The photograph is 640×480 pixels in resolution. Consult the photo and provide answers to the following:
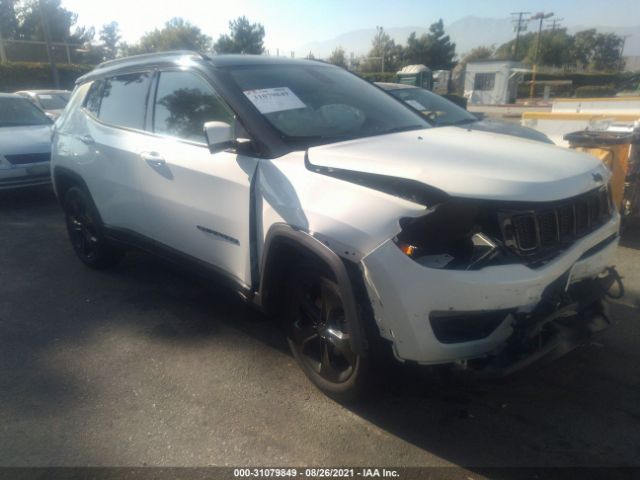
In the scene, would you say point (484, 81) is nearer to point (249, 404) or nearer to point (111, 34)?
point (249, 404)

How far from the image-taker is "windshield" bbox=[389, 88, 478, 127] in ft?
23.1

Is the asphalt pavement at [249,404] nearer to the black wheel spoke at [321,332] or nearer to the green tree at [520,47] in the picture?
the black wheel spoke at [321,332]

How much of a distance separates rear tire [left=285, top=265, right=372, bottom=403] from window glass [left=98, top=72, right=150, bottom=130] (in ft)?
6.29

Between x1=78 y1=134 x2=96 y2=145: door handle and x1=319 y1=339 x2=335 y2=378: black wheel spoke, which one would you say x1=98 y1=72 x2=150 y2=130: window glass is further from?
x1=319 y1=339 x2=335 y2=378: black wheel spoke

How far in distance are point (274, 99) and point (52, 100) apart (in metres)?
13.0

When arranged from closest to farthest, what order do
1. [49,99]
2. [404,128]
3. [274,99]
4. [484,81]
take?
[274,99] → [404,128] → [49,99] → [484,81]

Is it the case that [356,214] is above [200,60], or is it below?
below

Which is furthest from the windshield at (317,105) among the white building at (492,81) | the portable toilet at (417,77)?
the white building at (492,81)

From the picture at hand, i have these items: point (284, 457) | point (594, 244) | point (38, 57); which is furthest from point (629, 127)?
point (38, 57)

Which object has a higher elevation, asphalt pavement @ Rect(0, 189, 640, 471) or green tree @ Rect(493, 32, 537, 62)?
green tree @ Rect(493, 32, 537, 62)

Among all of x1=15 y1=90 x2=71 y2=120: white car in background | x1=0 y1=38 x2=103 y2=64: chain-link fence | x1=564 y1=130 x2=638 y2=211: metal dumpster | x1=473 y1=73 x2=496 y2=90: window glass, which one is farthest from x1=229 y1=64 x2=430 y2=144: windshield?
x1=473 y1=73 x2=496 y2=90: window glass

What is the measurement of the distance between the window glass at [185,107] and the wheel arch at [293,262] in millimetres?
895

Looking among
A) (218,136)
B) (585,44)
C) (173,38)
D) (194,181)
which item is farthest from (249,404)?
(585,44)

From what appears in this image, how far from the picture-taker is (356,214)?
2.26 metres
